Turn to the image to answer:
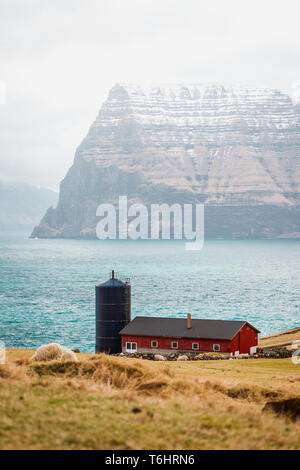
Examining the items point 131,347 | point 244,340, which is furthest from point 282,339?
point 131,347

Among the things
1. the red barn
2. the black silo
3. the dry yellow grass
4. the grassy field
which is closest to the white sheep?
the grassy field

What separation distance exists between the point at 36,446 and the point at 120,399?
3257 millimetres

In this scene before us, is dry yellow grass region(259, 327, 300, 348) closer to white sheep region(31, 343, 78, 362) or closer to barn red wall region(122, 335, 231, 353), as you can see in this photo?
barn red wall region(122, 335, 231, 353)

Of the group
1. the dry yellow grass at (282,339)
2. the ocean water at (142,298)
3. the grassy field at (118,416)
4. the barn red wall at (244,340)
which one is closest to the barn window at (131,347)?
the barn red wall at (244,340)

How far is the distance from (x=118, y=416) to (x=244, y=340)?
38.8m

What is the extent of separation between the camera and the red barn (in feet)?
152

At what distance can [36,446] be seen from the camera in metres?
9.22

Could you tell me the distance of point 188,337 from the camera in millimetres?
Answer: 46594

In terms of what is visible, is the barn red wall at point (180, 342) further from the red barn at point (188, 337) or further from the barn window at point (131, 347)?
the barn window at point (131, 347)

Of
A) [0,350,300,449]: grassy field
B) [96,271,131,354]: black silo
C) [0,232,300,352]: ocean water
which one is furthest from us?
[0,232,300,352]: ocean water

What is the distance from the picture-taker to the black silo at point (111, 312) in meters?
46.0

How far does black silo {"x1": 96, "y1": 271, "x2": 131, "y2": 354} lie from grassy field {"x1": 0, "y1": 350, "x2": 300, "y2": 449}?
30041mm
